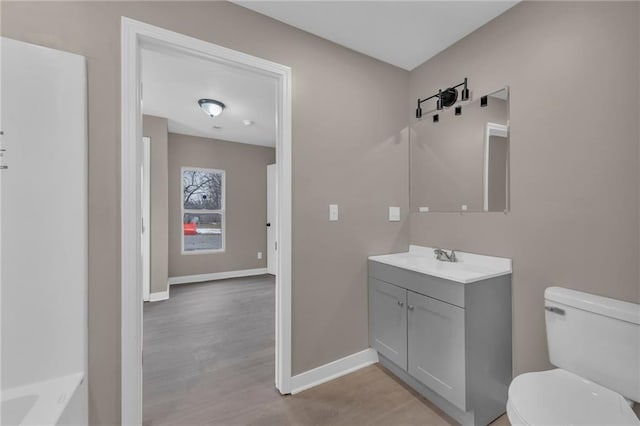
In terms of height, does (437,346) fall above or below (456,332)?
below

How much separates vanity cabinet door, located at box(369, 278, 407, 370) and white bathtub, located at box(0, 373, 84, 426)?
1766mm

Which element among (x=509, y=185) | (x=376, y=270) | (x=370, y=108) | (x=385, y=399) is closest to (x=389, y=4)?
(x=370, y=108)

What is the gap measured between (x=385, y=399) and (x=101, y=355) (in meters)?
1.64

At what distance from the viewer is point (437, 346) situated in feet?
5.45

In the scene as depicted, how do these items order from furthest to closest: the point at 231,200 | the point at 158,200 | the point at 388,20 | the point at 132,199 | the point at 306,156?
the point at 231,200 → the point at 158,200 → the point at 306,156 → the point at 388,20 → the point at 132,199

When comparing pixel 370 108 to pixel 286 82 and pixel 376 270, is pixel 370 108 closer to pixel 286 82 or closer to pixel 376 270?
pixel 286 82

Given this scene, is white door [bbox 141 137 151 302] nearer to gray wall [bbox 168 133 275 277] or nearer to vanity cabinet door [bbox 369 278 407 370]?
gray wall [bbox 168 133 275 277]

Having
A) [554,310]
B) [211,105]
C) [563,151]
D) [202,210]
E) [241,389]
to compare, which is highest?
[211,105]

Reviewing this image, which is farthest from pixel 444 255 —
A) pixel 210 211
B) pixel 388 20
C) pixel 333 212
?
pixel 210 211

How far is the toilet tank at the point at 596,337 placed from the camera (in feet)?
3.88

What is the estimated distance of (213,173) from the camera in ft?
16.7

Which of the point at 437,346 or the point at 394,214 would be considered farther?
the point at 394,214

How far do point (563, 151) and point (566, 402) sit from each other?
3.99ft

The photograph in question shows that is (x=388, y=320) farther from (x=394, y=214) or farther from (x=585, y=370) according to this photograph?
(x=585, y=370)
